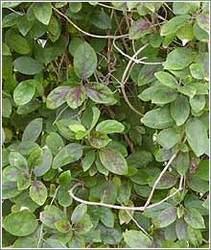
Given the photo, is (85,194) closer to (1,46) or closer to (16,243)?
(16,243)

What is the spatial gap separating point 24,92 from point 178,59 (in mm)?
268

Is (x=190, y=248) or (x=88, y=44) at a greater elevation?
(x=88, y=44)

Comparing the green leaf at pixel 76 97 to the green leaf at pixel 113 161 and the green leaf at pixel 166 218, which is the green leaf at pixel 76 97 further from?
the green leaf at pixel 166 218

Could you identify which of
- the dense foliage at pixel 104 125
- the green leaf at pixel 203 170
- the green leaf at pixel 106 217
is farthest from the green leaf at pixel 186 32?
the green leaf at pixel 106 217

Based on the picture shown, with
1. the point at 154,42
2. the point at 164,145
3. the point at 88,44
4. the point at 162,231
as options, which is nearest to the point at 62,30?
the point at 88,44

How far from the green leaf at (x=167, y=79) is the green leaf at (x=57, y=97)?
0.16 meters

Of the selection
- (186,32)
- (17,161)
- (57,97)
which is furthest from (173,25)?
(17,161)

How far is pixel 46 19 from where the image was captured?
87 centimetres

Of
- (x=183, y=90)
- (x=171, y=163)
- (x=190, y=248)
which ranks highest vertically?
(x=183, y=90)

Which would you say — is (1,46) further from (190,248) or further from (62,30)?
(190,248)

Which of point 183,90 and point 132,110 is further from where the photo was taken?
point 132,110

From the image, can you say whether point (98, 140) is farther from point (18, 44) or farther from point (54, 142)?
point (18, 44)

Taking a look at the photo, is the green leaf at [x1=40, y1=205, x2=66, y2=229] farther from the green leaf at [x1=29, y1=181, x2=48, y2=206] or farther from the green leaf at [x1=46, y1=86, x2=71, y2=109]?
the green leaf at [x1=46, y1=86, x2=71, y2=109]

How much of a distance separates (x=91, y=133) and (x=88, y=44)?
6.2 inches
